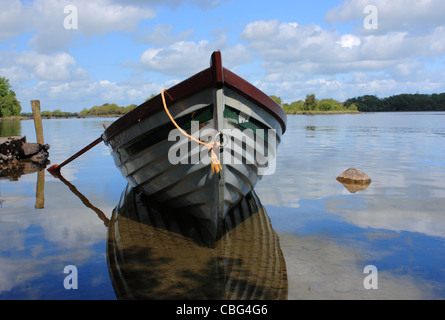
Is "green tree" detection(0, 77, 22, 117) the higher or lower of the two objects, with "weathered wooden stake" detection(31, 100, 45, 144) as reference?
higher

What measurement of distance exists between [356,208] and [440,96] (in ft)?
497

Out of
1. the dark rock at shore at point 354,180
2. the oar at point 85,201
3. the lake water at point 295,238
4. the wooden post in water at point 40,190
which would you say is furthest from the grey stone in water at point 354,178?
the wooden post in water at point 40,190

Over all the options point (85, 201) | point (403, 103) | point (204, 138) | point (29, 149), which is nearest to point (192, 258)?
point (204, 138)

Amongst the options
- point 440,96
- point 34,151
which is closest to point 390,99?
point 440,96

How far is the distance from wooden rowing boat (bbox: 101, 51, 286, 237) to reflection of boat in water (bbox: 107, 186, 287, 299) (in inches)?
17.9

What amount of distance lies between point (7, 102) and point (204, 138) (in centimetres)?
10203

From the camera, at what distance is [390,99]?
14575 centimetres

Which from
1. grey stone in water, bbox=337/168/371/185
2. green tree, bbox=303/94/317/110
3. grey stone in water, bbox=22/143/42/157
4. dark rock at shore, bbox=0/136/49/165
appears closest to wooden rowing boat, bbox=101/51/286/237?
grey stone in water, bbox=337/168/371/185

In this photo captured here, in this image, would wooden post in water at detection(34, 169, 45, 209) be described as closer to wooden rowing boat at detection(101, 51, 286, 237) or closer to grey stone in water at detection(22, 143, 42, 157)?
wooden rowing boat at detection(101, 51, 286, 237)

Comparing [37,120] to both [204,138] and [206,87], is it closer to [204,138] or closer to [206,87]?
[204,138]

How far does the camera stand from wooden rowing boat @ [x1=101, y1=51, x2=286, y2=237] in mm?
4762
